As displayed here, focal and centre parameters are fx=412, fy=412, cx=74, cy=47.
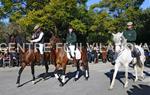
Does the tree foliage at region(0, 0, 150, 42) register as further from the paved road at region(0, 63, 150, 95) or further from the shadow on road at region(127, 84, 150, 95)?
the shadow on road at region(127, 84, 150, 95)

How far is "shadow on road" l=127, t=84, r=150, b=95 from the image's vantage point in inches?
607

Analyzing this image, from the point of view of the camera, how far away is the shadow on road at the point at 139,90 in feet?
50.6

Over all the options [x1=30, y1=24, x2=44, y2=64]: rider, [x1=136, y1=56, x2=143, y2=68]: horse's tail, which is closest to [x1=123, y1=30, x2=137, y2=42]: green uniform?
[x1=136, y1=56, x2=143, y2=68]: horse's tail

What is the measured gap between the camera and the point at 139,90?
16.2m

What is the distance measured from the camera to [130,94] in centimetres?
1519

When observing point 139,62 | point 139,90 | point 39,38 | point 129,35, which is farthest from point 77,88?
point 139,62

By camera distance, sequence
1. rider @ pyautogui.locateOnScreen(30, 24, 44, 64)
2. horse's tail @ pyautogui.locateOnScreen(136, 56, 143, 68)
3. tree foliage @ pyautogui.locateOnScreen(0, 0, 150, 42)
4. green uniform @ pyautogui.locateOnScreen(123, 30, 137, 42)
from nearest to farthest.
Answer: green uniform @ pyautogui.locateOnScreen(123, 30, 137, 42) → horse's tail @ pyautogui.locateOnScreen(136, 56, 143, 68) → rider @ pyautogui.locateOnScreen(30, 24, 44, 64) → tree foliage @ pyautogui.locateOnScreen(0, 0, 150, 42)

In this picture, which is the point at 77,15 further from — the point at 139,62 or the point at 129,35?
the point at 129,35

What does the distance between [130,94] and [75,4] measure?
25.1 meters

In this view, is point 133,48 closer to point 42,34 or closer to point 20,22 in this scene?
point 42,34

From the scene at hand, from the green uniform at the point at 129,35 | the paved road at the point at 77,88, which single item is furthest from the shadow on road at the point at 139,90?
the green uniform at the point at 129,35

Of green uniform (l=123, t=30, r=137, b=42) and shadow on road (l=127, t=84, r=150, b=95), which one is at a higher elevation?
green uniform (l=123, t=30, r=137, b=42)

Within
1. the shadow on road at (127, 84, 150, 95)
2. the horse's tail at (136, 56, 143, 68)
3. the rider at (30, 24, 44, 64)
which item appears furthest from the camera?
the rider at (30, 24, 44, 64)

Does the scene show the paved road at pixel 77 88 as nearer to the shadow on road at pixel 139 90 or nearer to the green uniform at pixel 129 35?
the shadow on road at pixel 139 90
